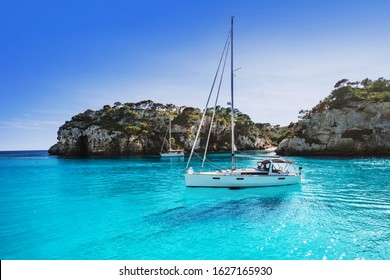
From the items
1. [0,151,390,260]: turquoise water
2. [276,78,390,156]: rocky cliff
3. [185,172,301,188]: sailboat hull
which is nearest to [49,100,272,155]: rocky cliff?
[276,78,390,156]: rocky cliff

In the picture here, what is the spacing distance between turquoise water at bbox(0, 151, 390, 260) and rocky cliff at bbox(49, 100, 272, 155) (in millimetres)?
69141

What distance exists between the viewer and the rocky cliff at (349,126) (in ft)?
209

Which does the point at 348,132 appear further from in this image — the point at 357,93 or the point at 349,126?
the point at 357,93

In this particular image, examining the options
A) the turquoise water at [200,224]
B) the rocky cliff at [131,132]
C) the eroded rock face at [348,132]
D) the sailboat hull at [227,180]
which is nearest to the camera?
the turquoise water at [200,224]

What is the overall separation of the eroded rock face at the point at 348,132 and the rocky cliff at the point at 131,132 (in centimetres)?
3737

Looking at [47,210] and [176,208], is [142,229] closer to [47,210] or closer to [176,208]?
[176,208]

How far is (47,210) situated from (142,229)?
9.52 meters

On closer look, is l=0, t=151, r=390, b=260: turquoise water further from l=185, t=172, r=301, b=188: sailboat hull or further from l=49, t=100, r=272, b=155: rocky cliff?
l=49, t=100, r=272, b=155: rocky cliff

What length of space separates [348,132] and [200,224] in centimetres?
7206

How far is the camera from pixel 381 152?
215ft

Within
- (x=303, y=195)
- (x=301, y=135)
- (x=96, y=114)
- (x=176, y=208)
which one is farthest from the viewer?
(x=96, y=114)

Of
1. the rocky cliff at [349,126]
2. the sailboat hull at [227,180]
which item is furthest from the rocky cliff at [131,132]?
the sailboat hull at [227,180]

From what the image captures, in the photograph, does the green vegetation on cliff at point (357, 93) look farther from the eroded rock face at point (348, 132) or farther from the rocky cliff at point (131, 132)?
the rocky cliff at point (131, 132)
